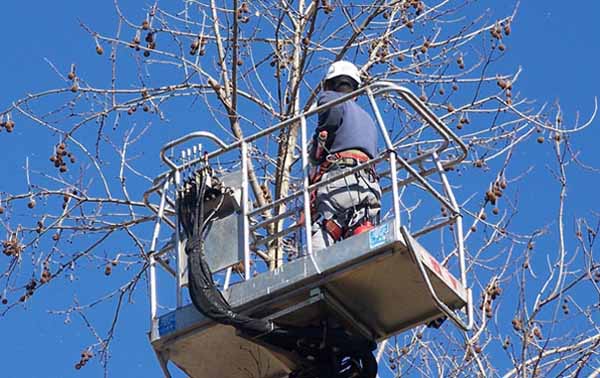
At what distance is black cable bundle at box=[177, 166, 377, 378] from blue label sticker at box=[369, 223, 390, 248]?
818 millimetres

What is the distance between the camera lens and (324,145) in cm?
1264

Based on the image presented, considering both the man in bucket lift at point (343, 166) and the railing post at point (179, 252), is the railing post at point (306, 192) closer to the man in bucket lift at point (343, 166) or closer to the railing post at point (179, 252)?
the man in bucket lift at point (343, 166)

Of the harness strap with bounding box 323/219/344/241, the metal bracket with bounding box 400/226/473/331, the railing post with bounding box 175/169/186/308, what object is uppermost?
the railing post with bounding box 175/169/186/308

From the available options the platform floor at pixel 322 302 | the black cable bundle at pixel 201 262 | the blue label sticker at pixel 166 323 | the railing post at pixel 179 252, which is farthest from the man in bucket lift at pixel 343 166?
the blue label sticker at pixel 166 323

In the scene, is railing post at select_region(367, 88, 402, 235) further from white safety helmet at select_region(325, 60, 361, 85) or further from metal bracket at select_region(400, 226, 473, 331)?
white safety helmet at select_region(325, 60, 361, 85)

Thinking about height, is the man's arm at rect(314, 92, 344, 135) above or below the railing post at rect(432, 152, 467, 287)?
above

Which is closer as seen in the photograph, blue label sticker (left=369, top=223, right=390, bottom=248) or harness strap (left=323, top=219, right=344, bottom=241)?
blue label sticker (left=369, top=223, right=390, bottom=248)

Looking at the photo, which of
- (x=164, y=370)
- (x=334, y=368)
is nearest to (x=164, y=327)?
(x=164, y=370)

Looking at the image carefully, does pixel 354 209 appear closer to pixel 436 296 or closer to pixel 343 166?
pixel 343 166

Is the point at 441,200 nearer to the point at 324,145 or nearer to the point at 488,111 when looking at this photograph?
the point at 324,145

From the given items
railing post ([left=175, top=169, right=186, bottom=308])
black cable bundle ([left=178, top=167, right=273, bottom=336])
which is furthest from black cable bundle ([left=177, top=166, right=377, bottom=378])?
railing post ([left=175, top=169, right=186, bottom=308])

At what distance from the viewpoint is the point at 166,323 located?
12.2 meters

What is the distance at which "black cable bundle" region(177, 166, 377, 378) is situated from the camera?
11844 mm

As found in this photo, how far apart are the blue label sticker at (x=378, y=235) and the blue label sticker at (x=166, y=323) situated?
1.54 meters
